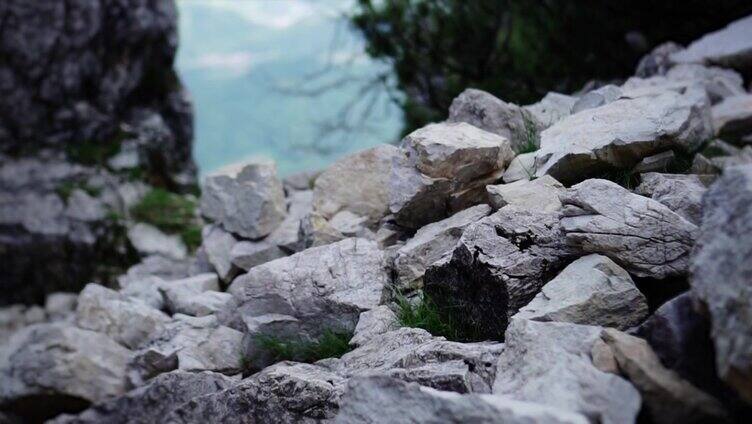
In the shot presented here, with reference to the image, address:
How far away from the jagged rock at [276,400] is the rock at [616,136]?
7.09ft

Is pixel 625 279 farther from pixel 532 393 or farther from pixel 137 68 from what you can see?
pixel 137 68

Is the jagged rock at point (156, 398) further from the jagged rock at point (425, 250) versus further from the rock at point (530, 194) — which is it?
the rock at point (530, 194)

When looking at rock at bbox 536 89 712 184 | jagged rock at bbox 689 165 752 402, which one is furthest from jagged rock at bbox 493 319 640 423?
rock at bbox 536 89 712 184

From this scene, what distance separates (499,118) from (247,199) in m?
2.48

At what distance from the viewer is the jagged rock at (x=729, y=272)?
2.45 metres

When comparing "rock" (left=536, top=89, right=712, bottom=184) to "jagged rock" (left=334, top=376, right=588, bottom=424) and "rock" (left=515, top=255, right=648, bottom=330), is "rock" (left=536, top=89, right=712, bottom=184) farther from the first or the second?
"jagged rock" (left=334, top=376, right=588, bottom=424)

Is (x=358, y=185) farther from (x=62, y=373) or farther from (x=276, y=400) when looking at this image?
(x=62, y=373)

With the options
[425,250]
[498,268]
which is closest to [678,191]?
[498,268]

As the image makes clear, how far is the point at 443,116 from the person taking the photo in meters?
10.6

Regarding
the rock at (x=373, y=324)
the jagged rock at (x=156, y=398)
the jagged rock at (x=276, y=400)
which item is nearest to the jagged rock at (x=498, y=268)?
the rock at (x=373, y=324)

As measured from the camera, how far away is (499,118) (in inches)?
227

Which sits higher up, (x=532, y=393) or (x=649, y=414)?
(x=532, y=393)

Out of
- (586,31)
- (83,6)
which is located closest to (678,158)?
(586,31)

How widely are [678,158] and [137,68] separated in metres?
12.7
